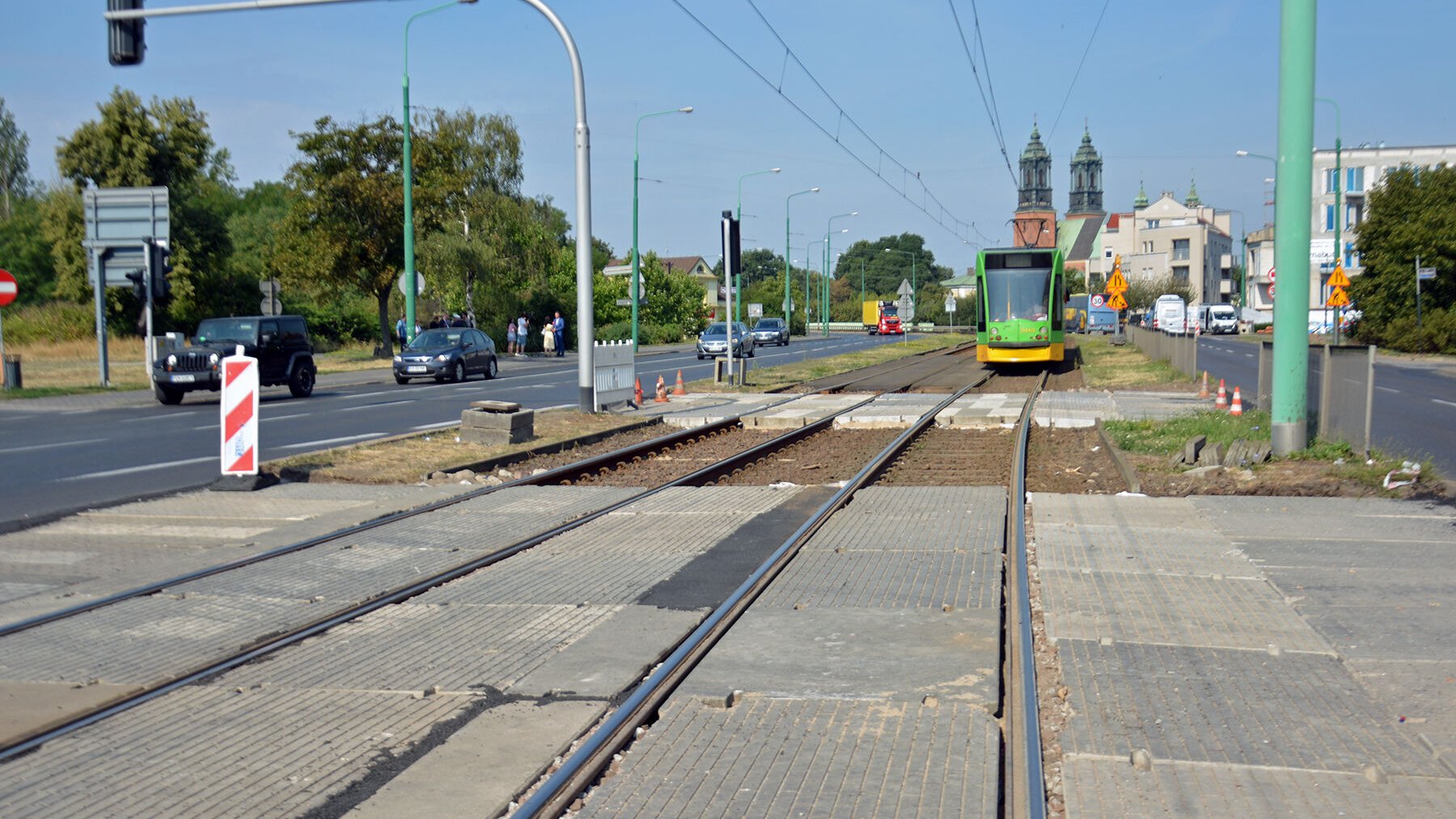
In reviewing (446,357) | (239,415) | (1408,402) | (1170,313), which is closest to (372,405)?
(446,357)

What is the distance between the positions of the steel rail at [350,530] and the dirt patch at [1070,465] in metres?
4.73

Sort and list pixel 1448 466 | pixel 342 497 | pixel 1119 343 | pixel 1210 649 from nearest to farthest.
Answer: pixel 1210 649
pixel 342 497
pixel 1448 466
pixel 1119 343

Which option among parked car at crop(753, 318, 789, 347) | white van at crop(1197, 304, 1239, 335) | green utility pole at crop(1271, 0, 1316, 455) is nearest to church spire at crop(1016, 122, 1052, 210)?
white van at crop(1197, 304, 1239, 335)

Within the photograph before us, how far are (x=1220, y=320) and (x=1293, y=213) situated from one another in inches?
3400

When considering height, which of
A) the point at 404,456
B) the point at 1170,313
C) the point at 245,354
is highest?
the point at 1170,313

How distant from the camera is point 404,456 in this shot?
46.8 ft

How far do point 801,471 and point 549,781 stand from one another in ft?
33.0

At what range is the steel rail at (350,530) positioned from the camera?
22.4 ft

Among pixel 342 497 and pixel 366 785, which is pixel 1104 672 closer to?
pixel 366 785

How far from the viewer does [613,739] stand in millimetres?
4684

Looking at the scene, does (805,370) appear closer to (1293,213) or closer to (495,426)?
(495,426)

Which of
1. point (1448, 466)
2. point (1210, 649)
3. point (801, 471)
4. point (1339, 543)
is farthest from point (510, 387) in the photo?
point (1210, 649)

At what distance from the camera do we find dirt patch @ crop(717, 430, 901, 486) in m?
13.5

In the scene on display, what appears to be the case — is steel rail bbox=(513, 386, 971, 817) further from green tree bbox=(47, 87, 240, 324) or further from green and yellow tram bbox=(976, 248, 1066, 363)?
green tree bbox=(47, 87, 240, 324)
